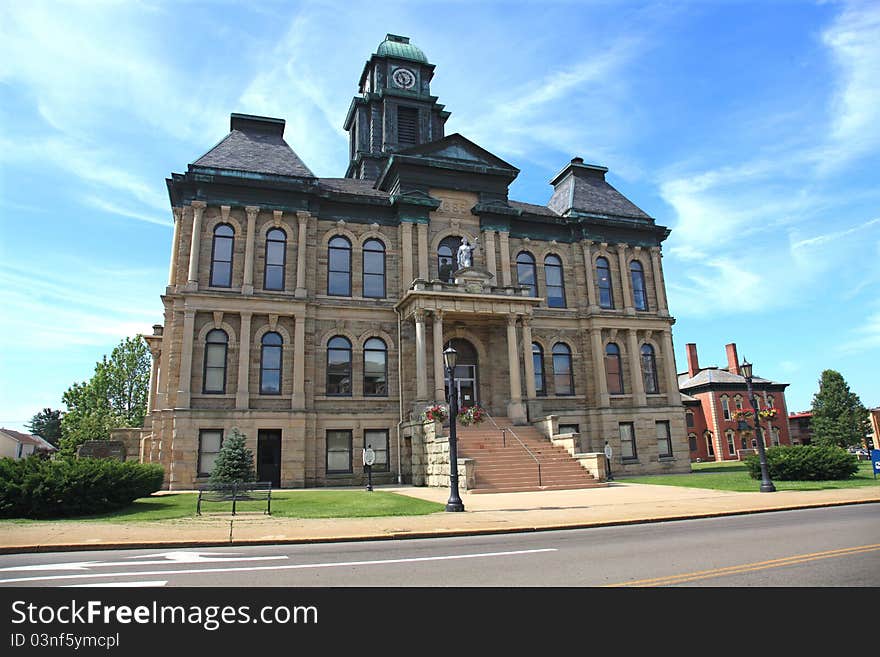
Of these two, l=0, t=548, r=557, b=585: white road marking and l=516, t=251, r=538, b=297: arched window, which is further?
l=516, t=251, r=538, b=297: arched window

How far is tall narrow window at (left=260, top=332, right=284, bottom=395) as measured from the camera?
26781 mm

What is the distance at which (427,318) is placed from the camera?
28281 mm

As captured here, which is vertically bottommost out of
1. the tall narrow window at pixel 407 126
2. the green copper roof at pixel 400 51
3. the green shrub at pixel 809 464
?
the green shrub at pixel 809 464

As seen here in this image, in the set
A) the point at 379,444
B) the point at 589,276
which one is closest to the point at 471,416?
the point at 379,444

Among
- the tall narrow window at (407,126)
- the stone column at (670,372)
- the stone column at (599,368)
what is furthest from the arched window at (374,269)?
the stone column at (670,372)

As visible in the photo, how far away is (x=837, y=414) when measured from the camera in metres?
66.8

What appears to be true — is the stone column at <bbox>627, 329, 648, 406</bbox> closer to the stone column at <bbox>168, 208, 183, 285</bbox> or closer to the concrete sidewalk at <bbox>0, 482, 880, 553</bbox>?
the concrete sidewalk at <bbox>0, 482, 880, 553</bbox>

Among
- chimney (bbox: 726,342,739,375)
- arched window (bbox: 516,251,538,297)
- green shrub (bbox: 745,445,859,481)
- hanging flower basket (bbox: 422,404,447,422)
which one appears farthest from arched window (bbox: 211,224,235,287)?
chimney (bbox: 726,342,739,375)

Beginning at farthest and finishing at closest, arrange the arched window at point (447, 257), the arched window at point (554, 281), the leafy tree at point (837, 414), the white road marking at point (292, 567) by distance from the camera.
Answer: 1. the leafy tree at point (837, 414)
2. the arched window at point (554, 281)
3. the arched window at point (447, 257)
4. the white road marking at point (292, 567)

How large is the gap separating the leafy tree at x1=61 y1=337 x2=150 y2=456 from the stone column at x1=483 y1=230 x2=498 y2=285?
1534 inches

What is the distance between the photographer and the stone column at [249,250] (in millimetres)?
27000

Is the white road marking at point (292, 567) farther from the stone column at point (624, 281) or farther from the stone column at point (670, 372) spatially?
the stone column at point (670, 372)

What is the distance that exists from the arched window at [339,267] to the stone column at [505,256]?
8.62m
